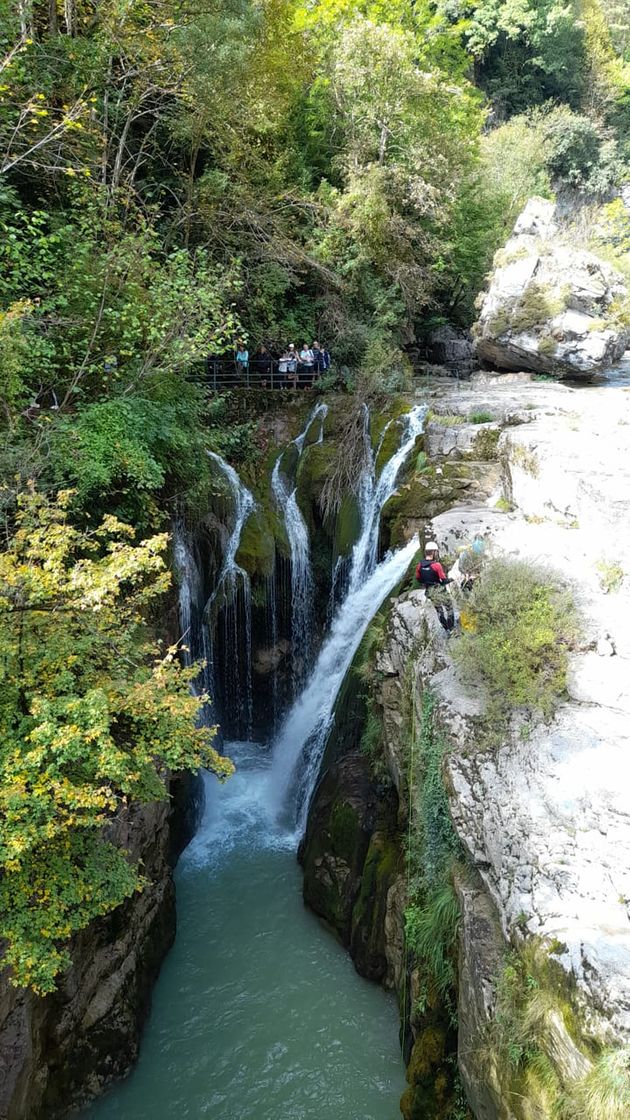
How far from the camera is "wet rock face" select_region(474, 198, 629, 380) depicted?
16.8 m

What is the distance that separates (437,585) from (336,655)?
4.35 m

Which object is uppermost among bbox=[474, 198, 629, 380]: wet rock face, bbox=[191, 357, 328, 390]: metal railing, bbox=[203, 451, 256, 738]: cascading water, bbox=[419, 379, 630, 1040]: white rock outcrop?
bbox=[474, 198, 629, 380]: wet rock face

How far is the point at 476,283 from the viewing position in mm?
22109

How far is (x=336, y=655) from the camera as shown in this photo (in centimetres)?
1205

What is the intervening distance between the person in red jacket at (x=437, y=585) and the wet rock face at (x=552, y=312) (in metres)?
11.5

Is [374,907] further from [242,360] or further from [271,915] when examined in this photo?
[242,360]

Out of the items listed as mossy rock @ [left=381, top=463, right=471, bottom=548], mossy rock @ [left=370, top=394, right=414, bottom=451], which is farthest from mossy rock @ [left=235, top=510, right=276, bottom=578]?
mossy rock @ [left=370, top=394, right=414, bottom=451]

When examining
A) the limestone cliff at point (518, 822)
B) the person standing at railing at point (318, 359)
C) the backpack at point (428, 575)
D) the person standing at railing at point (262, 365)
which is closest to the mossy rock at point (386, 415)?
the limestone cliff at point (518, 822)

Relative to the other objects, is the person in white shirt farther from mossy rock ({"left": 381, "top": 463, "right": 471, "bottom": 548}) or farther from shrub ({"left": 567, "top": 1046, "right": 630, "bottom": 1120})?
shrub ({"left": 567, "top": 1046, "right": 630, "bottom": 1120})

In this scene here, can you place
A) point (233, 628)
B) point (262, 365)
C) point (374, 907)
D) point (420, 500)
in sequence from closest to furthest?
point (374, 907) → point (420, 500) → point (233, 628) → point (262, 365)

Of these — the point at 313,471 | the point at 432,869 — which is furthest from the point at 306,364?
the point at 432,869

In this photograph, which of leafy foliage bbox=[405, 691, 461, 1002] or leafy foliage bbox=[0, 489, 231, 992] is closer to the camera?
leafy foliage bbox=[0, 489, 231, 992]

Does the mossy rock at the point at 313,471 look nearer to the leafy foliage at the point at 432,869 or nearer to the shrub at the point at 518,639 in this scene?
the shrub at the point at 518,639

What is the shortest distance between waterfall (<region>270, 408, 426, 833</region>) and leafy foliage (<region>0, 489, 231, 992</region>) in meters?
5.12
